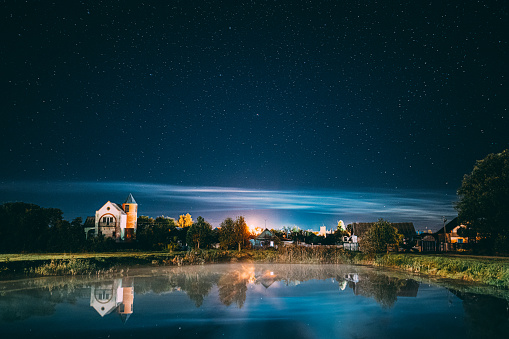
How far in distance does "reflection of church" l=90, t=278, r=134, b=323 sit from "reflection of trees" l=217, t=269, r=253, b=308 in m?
4.94

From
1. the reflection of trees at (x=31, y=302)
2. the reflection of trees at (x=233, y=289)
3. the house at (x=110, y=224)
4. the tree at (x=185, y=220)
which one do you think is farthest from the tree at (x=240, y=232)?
the tree at (x=185, y=220)

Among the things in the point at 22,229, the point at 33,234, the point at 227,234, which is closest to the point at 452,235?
the point at 227,234

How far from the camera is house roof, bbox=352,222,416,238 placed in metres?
83.5

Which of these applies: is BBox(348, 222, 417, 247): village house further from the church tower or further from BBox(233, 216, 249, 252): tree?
the church tower

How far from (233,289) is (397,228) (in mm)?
74115

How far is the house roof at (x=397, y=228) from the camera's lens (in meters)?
83.5

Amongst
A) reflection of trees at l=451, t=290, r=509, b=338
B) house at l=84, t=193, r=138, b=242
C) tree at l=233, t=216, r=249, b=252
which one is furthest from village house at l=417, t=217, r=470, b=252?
house at l=84, t=193, r=138, b=242

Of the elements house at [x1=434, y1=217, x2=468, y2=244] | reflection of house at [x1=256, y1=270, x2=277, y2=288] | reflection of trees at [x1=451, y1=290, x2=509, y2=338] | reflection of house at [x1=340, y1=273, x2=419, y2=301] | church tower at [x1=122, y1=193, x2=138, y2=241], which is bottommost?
reflection of house at [x1=256, y1=270, x2=277, y2=288]

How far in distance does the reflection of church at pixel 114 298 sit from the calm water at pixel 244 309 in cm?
5

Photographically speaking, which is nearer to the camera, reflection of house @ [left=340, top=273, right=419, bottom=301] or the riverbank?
reflection of house @ [left=340, top=273, right=419, bottom=301]

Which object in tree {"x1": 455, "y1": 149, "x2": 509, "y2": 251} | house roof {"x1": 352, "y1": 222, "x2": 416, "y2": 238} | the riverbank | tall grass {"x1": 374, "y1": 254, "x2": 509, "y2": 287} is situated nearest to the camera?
tall grass {"x1": 374, "y1": 254, "x2": 509, "y2": 287}

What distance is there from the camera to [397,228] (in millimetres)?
86188

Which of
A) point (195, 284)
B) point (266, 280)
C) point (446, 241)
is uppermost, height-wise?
point (446, 241)

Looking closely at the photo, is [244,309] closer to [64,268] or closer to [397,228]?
[64,268]
